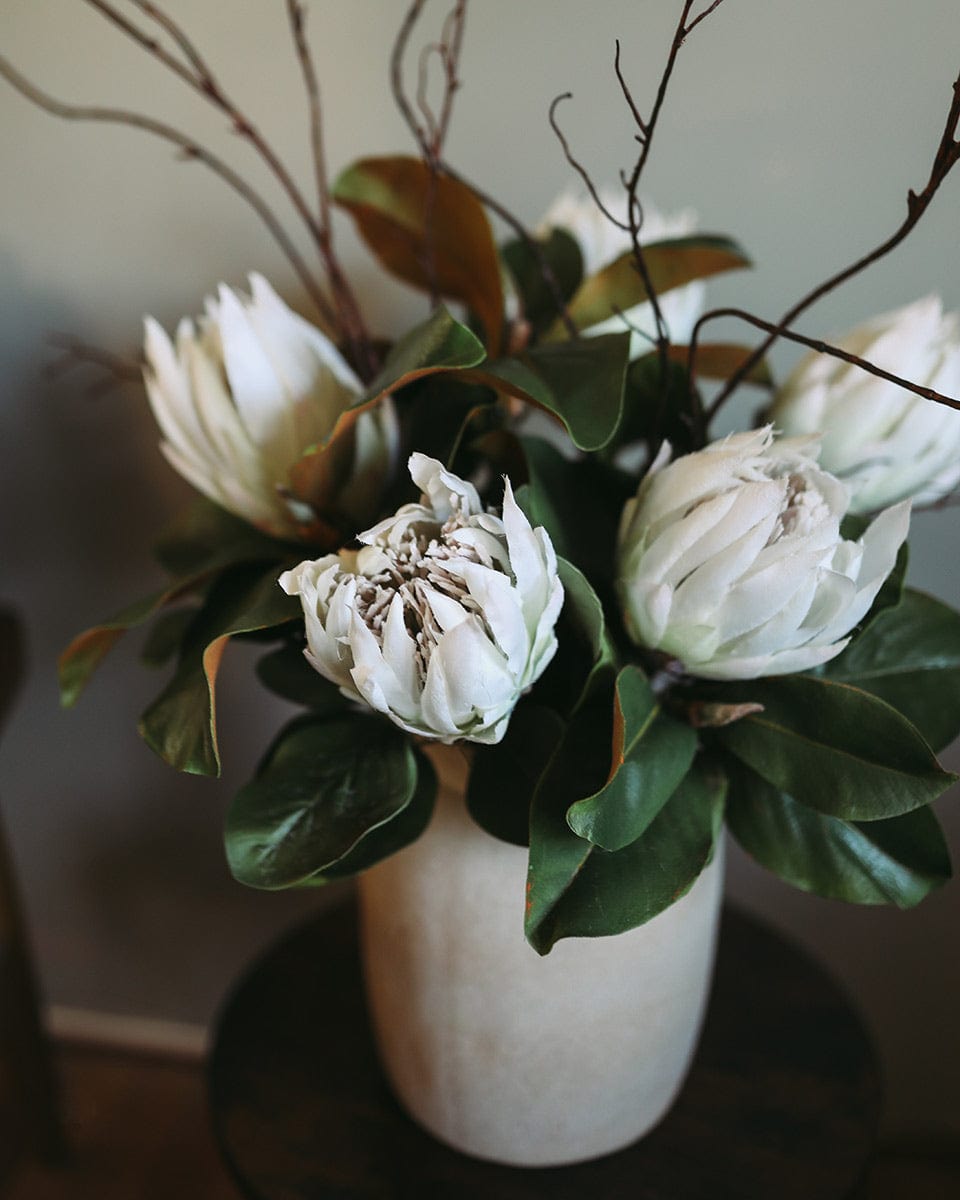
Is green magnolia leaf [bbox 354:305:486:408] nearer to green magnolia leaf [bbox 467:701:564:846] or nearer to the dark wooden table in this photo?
green magnolia leaf [bbox 467:701:564:846]

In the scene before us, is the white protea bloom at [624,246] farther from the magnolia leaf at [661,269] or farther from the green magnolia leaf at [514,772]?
the green magnolia leaf at [514,772]

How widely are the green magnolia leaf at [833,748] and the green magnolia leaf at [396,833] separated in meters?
0.14

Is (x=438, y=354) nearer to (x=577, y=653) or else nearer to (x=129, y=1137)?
(x=577, y=653)

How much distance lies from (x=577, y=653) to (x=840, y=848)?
0.50 feet

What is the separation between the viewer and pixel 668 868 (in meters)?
0.46

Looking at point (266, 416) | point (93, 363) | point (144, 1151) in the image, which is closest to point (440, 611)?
point (266, 416)

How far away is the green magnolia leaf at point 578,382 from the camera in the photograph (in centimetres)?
44

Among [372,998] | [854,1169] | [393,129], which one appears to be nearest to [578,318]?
[393,129]

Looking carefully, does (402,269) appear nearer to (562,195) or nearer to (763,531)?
(562,195)

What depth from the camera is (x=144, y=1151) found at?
112cm

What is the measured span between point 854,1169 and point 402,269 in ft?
1.97

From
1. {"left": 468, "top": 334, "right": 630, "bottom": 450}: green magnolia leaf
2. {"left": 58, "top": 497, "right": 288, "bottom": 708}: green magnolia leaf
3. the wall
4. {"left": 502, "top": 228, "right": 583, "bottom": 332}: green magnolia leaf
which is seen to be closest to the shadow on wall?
the wall

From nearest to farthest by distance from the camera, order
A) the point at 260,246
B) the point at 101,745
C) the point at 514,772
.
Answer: the point at 514,772 → the point at 260,246 → the point at 101,745

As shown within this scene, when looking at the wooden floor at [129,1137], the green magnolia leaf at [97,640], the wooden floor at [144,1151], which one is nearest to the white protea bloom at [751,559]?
the green magnolia leaf at [97,640]
